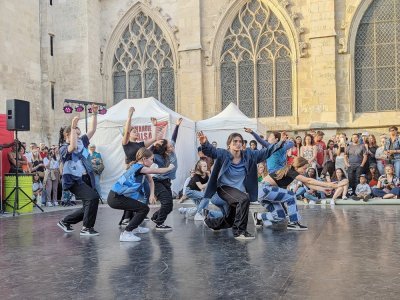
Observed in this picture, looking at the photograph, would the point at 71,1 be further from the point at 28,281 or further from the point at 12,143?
the point at 28,281

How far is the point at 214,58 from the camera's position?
2173 cm

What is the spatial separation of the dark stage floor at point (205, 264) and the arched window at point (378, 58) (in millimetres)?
12235

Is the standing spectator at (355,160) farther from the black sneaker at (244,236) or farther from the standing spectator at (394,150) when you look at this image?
the black sneaker at (244,236)

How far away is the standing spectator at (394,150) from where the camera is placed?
550 inches

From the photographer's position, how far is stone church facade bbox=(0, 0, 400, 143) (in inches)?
767

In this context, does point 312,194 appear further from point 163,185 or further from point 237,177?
point 237,177

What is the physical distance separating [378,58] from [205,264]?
17.0 meters

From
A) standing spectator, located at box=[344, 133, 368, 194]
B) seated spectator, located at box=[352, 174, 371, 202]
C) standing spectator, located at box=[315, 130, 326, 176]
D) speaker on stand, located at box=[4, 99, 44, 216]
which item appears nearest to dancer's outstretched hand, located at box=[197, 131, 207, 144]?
speaker on stand, located at box=[4, 99, 44, 216]

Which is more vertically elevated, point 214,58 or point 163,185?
point 214,58

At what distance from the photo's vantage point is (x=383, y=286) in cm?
429

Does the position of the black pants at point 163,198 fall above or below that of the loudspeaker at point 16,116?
below

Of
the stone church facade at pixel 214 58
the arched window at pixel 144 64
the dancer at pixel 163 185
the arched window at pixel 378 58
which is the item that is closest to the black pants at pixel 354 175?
the stone church facade at pixel 214 58

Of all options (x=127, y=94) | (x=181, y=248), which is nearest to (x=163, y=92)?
(x=127, y=94)

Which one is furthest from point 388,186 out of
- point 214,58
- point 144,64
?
point 144,64
